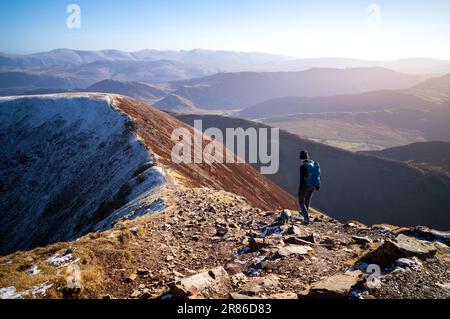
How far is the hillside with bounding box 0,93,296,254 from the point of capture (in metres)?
37.5

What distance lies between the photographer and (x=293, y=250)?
1246 cm

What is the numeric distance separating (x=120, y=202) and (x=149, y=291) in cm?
2576

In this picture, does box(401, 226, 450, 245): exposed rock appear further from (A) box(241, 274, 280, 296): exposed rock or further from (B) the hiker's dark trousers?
(A) box(241, 274, 280, 296): exposed rock

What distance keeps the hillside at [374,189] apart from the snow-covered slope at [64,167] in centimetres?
7745

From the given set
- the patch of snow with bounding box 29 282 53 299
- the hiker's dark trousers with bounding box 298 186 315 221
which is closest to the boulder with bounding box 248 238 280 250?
the hiker's dark trousers with bounding box 298 186 315 221

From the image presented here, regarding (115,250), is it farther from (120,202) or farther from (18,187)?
(18,187)

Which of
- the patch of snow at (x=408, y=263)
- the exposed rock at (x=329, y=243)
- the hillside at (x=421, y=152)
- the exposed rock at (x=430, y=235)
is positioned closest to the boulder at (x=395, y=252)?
the patch of snow at (x=408, y=263)

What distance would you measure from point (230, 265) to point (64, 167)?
157 ft

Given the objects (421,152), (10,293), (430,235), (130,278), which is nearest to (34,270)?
(10,293)

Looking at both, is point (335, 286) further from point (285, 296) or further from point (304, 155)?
point (304, 155)

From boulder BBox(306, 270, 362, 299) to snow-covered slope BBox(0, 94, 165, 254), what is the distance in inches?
867

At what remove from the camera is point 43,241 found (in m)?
39.3
